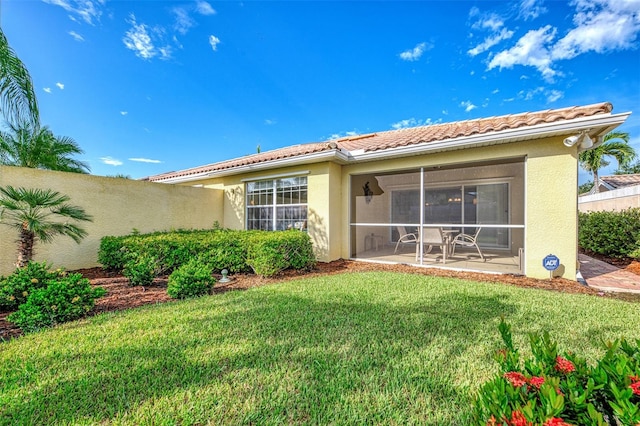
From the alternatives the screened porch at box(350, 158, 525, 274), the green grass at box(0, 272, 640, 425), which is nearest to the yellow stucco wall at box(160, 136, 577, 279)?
the screened porch at box(350, 158, 525, 274)

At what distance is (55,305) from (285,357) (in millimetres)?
3925

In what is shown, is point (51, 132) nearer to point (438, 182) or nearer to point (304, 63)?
point (304, 63)

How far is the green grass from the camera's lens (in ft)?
6.95

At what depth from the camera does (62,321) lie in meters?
4.05

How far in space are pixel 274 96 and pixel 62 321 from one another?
48.2ft

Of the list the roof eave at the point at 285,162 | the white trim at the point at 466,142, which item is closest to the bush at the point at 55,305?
the roof eave at the point at 285,162

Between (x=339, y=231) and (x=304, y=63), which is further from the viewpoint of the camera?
(x=304, y=63)

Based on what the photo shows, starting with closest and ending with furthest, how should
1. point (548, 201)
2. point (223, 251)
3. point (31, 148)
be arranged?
point (548, 201)
point (223, 251)
point (31, 148)

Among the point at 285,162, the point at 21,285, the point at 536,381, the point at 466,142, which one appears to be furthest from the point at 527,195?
the point at 21,285

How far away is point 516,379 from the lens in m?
1.40

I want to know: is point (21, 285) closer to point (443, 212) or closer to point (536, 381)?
point (536, 381)

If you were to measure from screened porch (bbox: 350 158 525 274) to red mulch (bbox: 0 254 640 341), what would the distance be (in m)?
1.54

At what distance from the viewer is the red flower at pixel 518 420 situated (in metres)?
1.07

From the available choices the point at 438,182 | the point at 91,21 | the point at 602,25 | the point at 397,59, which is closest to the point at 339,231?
the point at 438,182
